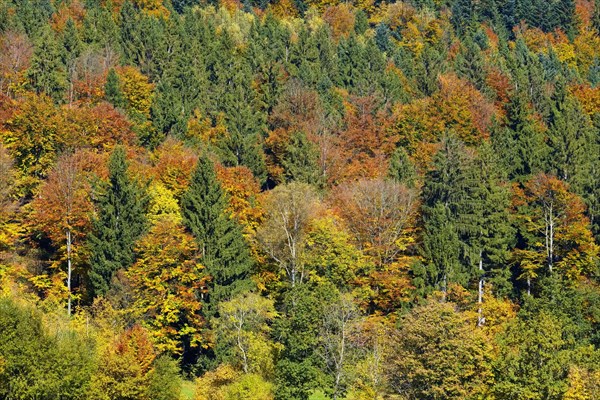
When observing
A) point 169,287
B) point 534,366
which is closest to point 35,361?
point 169,287

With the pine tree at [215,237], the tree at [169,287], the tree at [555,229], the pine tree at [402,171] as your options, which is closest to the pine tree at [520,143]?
the tree at [555,229]

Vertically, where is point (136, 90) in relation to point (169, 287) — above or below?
above

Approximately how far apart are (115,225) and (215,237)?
745 centimetres

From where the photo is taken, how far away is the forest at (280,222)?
58.6 meters

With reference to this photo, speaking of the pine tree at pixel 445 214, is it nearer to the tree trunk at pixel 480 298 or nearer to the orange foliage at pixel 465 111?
the tree trunk at pixel 480 298

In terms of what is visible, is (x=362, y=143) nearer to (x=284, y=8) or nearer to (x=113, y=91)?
(x=113, y=91)

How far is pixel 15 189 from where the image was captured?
7912 centimetres

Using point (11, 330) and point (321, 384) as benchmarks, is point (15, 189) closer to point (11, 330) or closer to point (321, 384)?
point (11, 330)

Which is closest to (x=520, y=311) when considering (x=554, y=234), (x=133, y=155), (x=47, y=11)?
(x=554, y=234)

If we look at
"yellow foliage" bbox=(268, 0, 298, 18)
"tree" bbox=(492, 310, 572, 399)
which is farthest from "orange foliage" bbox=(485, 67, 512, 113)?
"tree" bbox=(492, 310, 572, 399)

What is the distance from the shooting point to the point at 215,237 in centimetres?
7419

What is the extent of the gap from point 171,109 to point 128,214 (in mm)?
26091

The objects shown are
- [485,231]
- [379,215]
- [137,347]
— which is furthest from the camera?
[485,231]

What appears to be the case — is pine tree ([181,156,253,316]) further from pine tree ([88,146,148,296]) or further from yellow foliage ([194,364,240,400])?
yellow foliage ([194,364,240,400])
